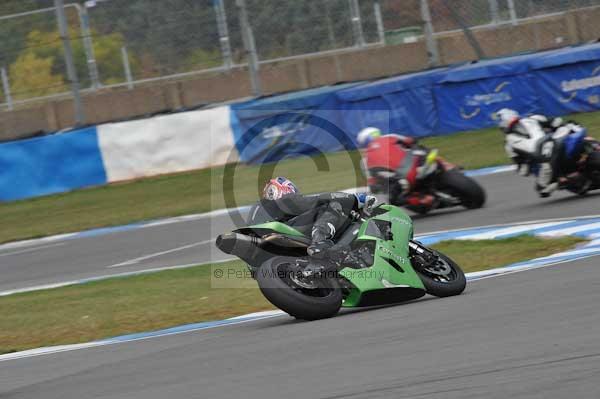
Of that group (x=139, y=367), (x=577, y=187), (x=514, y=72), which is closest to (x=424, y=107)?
(x=514, y=72)

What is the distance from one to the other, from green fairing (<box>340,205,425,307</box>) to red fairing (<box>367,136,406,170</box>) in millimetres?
5109

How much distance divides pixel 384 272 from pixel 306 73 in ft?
47.2

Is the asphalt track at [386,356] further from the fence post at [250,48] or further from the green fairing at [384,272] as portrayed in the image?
the fence post at [250,48]

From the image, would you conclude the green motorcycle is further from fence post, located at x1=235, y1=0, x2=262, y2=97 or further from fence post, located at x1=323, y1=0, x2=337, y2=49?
fence post, located at x1=323, y1=0, x2=337, y2=49

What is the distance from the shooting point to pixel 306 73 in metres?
21.2

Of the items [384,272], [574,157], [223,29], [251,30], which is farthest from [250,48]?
[384,272]

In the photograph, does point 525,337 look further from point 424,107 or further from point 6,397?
point 424,107

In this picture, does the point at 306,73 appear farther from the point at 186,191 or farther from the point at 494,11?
the point at 186,191

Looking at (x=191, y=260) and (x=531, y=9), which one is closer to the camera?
(x=191, y=260)

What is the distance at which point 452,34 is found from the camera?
20.2 meters

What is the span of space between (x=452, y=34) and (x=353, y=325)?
14.4 m

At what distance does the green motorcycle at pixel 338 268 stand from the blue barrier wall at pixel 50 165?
12.9 meters

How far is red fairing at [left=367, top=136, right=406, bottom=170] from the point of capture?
12547 millimetres

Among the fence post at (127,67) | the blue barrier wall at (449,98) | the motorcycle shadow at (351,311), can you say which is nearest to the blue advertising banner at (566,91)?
the blue barrier wall at (449,98)
